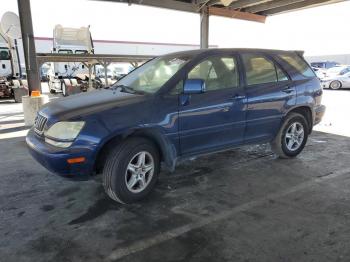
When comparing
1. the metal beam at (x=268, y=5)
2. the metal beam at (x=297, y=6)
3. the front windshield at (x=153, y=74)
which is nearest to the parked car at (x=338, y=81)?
the metal beam at (x=297, y=6)

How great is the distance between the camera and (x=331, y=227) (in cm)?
308

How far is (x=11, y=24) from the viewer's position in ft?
30.2

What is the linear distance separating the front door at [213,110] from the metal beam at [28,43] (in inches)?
212

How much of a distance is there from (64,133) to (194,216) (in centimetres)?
161

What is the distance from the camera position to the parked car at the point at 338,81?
1820cm

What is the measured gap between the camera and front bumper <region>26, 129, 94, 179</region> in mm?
3182

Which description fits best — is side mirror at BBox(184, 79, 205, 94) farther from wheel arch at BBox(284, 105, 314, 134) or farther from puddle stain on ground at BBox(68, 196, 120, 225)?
wheel arch at BBox(284, 105, 314, 134)

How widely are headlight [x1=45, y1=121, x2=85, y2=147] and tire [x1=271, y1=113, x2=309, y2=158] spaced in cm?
317

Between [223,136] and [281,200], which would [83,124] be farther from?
[281,200]

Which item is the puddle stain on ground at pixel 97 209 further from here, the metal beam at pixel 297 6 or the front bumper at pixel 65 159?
the metal beam at pixel 297 6

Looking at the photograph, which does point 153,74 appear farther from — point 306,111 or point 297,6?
point 297,6

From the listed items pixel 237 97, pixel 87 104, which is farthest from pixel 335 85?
pixel 87 104

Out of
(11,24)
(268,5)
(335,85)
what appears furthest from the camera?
(335,85)

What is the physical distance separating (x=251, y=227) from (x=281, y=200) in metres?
0.78
